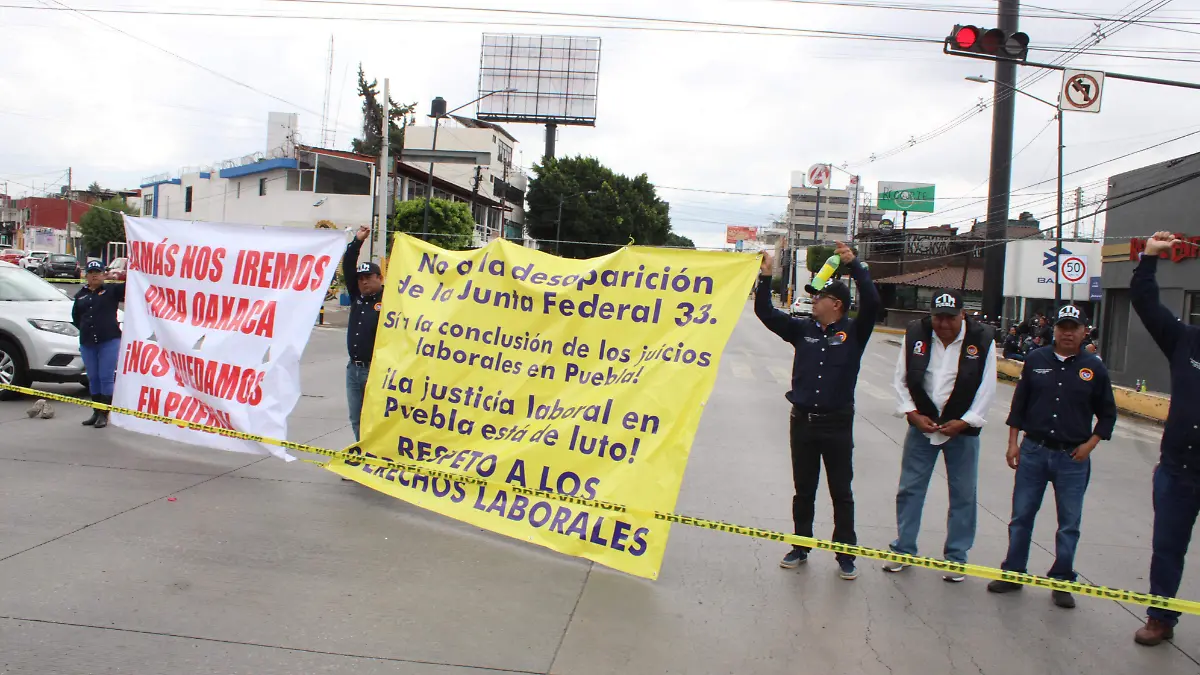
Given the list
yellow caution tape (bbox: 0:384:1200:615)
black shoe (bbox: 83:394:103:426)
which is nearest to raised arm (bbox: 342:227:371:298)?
yellow caution tape (bbox: 0:384:1200:615)

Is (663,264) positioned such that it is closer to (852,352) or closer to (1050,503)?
(852,352)

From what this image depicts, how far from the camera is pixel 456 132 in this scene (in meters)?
67.9

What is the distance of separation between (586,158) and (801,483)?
6308 cm

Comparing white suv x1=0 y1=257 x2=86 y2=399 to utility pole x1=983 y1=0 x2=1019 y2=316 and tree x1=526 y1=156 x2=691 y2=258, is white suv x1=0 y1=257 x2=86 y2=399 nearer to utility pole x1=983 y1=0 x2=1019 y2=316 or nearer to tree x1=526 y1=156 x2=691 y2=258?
utility pole x1=983 y1=0 x2=1019 y2=316

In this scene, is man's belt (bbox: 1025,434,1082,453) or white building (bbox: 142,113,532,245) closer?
man's belt (bbox: 1025,434,1082,453)

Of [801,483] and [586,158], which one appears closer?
[801,483]

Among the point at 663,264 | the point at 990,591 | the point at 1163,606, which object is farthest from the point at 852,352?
the point at 1163,606

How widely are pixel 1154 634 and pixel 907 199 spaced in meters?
63.2

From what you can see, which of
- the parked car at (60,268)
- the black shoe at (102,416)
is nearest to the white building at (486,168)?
the parked car at (60,268)

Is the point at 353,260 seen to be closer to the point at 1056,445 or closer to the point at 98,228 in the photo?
the point at 1056,445

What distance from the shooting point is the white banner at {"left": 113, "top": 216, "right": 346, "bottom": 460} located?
22.1 feet

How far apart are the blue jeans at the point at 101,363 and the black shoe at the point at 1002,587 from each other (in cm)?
806

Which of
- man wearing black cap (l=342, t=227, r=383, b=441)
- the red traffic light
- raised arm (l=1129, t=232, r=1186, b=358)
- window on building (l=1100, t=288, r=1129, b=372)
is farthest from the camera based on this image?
window on building (l=1100, t=288, r=1129, b=372)

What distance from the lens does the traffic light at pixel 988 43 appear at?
10109mm
